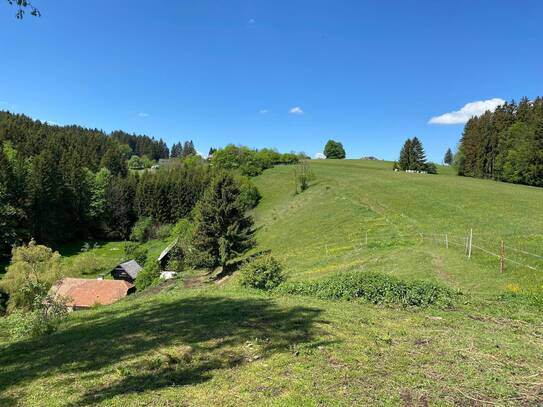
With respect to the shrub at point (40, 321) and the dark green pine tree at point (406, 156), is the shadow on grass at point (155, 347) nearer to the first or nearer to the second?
the shrub at point (40, 321)

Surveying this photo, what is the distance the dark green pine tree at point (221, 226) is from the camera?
33.4 metres

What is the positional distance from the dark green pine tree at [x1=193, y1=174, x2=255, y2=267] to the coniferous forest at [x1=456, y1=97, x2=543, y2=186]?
2046 inches

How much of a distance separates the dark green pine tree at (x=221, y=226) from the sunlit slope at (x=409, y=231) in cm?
435

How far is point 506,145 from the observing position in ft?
230

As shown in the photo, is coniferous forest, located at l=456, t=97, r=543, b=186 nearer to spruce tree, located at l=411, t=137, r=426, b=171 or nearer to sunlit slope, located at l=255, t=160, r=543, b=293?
spruce tree, located at l=411, t=137, r=426, b=171

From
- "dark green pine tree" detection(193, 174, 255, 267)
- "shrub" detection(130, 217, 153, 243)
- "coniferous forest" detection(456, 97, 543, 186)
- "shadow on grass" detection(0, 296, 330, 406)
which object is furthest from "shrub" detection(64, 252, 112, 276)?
"coniferous forest" detection(456, 97, 543, 186)

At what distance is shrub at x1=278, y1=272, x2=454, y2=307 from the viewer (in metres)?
11.1

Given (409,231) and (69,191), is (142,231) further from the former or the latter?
(409,231)

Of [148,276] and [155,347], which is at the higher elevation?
[155,347]

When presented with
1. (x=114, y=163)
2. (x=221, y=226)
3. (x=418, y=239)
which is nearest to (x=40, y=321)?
(x=418, y=239)

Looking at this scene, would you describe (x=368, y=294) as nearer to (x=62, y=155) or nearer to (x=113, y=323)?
(x=113, y=323)

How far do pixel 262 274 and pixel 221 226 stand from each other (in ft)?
58.3

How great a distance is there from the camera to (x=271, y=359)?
6535 mm

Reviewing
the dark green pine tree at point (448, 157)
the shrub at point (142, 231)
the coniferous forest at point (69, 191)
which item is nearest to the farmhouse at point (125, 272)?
the coniferous forest at point (69, 191)
